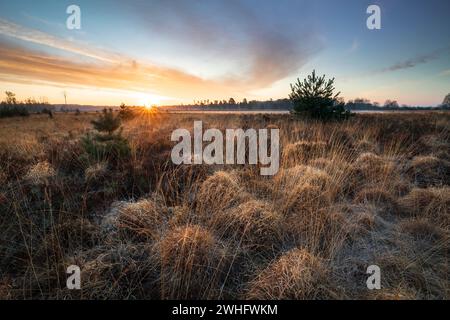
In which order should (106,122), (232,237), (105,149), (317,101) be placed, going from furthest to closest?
1. (317,101)
2. (106,122)
3. (105,149)
4. (232,237)

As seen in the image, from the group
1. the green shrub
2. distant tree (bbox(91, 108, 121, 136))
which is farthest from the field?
distant tree (bbox(91, 108, 121, 136))

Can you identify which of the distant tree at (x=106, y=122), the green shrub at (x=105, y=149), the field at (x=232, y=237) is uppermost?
the distant tree at (x=106, y=122)

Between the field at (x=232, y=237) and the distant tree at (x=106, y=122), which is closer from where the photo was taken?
the field at (x=232, y=237)

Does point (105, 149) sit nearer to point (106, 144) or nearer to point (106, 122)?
point (106, 144)

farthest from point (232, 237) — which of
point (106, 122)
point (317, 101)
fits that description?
point (317, 101)

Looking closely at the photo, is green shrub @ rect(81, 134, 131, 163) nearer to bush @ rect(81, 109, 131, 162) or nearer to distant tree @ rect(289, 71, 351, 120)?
bush @ rect(81, 109, 131, 162)

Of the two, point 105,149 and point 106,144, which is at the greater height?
point 106,144

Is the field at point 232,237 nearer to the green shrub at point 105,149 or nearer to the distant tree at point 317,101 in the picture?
the green shrub at point 105,149

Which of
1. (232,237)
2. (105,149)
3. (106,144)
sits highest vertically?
(106,144)

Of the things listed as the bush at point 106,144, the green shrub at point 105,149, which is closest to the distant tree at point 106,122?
the bush at point 106,144

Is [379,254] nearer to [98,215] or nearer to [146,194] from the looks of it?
[146,194]

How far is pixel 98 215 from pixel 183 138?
18.3 ft

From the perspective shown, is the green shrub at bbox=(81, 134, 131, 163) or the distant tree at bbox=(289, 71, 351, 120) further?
the distant tree at bbox=(289, 71, 351, 120)
